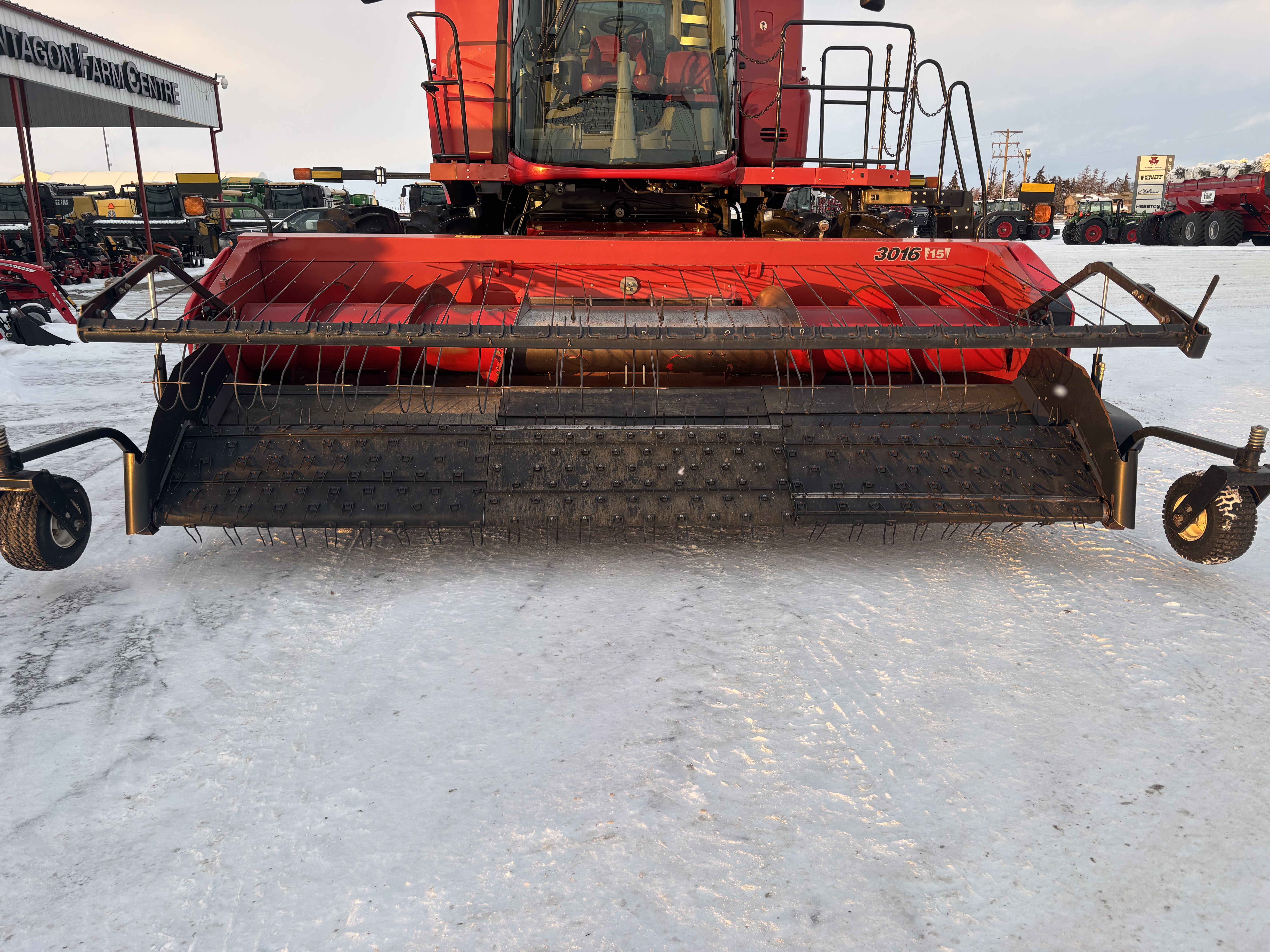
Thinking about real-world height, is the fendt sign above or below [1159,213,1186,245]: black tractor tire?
above

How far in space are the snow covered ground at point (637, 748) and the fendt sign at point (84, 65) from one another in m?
16.8

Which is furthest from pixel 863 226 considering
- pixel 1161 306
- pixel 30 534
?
pixel 30 534

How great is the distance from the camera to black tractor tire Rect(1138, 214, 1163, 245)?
25.2 m

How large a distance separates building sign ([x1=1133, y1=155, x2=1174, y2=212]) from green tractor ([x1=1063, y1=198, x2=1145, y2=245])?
16825 mm

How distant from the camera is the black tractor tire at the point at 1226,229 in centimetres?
2195

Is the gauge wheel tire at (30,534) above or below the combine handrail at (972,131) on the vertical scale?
below

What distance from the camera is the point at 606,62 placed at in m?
4.53

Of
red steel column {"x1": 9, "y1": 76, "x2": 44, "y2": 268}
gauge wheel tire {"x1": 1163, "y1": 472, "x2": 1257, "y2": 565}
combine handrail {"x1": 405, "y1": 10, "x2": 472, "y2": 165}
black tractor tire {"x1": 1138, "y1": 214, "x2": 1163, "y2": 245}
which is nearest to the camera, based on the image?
gauge wheel tire {"x1": 1163, "y1": 472, "x2": 1257, "y2": 565}

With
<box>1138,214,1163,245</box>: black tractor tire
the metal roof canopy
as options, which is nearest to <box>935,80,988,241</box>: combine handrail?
the metal roof canopy

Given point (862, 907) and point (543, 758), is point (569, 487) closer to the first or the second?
point (543, 758)

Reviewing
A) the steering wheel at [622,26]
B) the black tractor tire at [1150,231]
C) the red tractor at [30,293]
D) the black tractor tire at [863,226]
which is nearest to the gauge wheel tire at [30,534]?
the steering wheel at [622,26]

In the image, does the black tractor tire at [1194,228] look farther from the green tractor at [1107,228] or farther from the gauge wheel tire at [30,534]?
the gauge wheel tire at [30,534]

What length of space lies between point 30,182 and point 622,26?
13.0 metres

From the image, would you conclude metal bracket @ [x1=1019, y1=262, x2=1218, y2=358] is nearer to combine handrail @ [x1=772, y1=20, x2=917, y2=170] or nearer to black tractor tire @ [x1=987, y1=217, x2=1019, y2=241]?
combine handrail @ [x1=772, y1=20, x2=917, y2=170]
